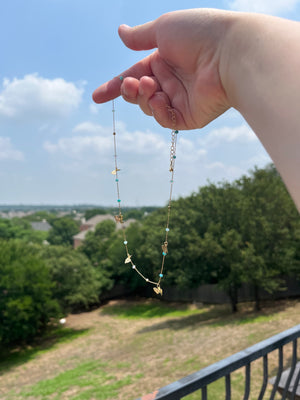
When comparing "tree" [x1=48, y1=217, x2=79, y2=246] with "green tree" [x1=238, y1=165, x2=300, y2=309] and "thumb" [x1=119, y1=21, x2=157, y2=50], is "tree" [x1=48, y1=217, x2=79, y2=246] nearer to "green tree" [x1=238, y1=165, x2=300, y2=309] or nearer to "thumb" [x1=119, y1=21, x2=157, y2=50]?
"green tree" [x1=238, y1=165, x2=300, y2=309]

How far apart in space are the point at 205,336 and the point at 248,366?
10.5 meters

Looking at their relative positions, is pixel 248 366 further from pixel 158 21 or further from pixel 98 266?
pixel 98 266

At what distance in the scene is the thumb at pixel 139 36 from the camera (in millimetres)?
958

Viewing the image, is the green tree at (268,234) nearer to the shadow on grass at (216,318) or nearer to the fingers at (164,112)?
the shadow on grass at (216,318)

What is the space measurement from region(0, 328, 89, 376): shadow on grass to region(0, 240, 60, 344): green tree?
1.52 feet

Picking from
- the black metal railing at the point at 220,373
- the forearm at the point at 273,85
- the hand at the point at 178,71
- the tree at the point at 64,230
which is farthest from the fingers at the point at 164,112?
the tree at the point at 64,230

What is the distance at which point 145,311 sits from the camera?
17125 millimetres

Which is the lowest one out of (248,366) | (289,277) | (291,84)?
(289,277)

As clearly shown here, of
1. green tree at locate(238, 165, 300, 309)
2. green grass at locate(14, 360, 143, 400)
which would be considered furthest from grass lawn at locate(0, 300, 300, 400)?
green tree at locate(238, 165, 300, 309)

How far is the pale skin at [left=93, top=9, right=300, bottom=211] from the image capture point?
499 millimetres

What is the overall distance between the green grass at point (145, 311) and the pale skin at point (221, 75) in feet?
49.8

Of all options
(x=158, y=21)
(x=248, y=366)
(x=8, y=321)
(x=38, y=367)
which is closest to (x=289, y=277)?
(x=38, y=367)

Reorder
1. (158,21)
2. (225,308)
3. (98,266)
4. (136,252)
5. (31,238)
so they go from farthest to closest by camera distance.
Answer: (31,238) < (98,266) < (136,252) < (225,308) < (158,21)

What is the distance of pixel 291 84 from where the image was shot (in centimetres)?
48
